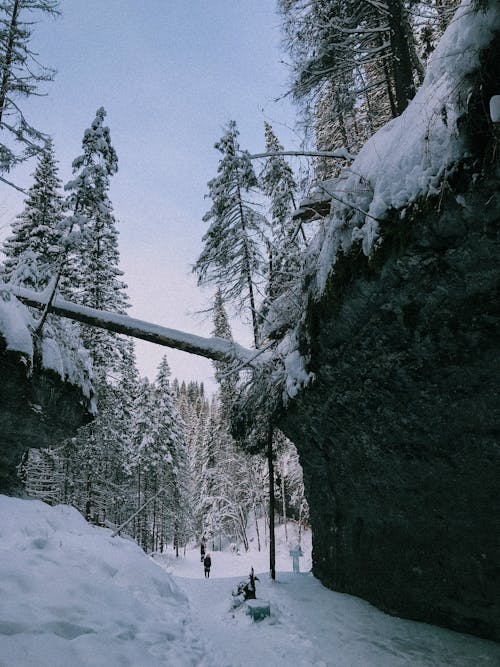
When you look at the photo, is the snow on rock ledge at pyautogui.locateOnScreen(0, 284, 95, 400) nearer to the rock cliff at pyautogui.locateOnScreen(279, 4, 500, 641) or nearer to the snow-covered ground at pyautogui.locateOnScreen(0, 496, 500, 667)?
the snow-covered ground at pyautogui.locateOnScreen(0, 496, 500, 667)

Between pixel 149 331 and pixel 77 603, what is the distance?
263 inches

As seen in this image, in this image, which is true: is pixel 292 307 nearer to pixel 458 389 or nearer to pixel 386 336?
pixel 386 336

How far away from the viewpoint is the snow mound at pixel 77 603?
3.24m

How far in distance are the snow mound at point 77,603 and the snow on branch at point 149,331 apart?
478 centimetres

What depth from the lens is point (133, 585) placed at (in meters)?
6.68

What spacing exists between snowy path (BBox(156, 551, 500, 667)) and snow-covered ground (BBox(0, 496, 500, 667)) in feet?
0.06

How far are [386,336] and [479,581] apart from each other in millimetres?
4649

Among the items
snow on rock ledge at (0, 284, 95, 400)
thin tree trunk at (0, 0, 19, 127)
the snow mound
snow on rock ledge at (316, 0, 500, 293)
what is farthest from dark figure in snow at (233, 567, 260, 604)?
thin tree trunk at (0, 0, 19, 127)

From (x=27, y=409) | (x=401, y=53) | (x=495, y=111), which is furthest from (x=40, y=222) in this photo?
(x=495, y=111)

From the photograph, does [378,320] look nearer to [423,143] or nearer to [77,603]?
[423,143]

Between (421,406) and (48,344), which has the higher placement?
(48,344)

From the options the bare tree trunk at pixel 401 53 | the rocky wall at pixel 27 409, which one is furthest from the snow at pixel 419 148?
the rocky wall at pixel 27 409

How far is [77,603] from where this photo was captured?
4234 millimetres

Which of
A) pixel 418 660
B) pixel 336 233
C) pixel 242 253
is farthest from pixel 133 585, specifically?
pixel 242 253
